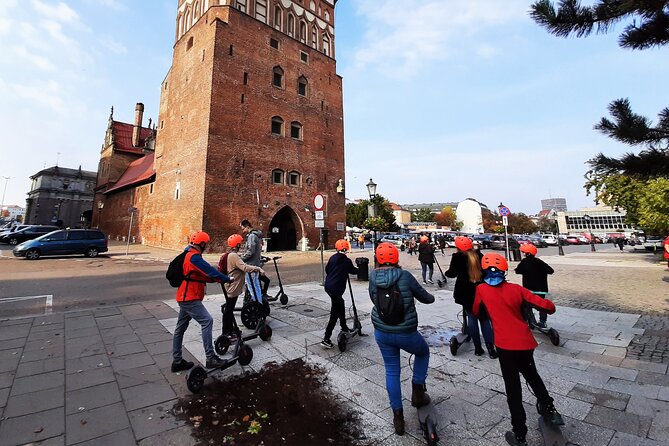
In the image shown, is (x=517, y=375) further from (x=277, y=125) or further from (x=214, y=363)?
(x=277, y=125)

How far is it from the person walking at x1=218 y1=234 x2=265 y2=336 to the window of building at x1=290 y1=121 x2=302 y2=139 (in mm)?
22983

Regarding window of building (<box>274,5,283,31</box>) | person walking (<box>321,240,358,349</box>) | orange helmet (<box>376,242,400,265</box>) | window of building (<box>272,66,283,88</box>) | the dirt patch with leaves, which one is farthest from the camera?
window of building (<box>274,5,283,31</box>)

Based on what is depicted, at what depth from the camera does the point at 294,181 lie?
85.1 ft

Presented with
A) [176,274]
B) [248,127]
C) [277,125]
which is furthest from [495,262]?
[277,125]

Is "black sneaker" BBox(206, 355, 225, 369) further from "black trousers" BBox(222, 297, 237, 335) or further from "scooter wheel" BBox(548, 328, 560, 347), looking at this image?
"scooter wheel" BBox(548, 328, 560, 347)

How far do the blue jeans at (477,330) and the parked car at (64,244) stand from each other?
21.1m

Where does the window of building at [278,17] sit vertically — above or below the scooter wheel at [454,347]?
above

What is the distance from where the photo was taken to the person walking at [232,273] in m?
4.68

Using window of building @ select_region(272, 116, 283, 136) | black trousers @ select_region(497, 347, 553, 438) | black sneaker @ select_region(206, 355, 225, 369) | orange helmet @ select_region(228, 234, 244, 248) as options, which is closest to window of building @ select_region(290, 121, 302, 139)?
window of building @ select_region(272, 116, 283, 136)

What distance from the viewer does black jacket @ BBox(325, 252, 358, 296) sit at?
15.5 ft

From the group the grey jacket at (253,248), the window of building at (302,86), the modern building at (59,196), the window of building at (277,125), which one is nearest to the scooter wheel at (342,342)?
the grey jacket at (253,248)

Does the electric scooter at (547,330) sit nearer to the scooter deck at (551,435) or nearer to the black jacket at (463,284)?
the black jacket at (463,284)

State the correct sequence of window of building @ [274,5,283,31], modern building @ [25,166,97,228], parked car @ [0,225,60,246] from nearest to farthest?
parked car @ [0,225,60,246], window of building @ [274,5,283,31], modern building @ [25,166,97,228]

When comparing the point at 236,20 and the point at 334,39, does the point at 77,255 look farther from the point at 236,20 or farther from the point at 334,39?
the point at 334,39
